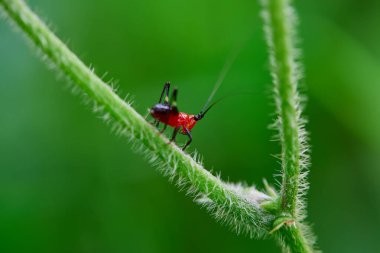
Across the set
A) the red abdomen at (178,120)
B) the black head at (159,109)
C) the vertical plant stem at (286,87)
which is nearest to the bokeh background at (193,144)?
the red abdomen at (178,120)

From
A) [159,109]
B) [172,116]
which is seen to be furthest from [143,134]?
[172,116]

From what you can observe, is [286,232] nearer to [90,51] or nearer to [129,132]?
[129,132]

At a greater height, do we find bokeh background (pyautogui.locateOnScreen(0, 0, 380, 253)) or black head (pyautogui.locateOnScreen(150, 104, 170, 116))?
bokeh background (pyautogui.locateOnScreen(0, 0, 380, 253))

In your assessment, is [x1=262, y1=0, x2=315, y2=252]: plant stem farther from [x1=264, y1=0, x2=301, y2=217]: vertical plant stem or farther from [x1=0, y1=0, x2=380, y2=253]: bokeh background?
[x1=0, y1=0, x2=380, y2=253]: bokeh background

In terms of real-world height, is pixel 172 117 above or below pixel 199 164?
above

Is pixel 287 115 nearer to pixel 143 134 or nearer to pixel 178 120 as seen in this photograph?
pixel 143 134

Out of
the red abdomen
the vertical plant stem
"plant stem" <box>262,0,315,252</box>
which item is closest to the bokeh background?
the red abdomen
